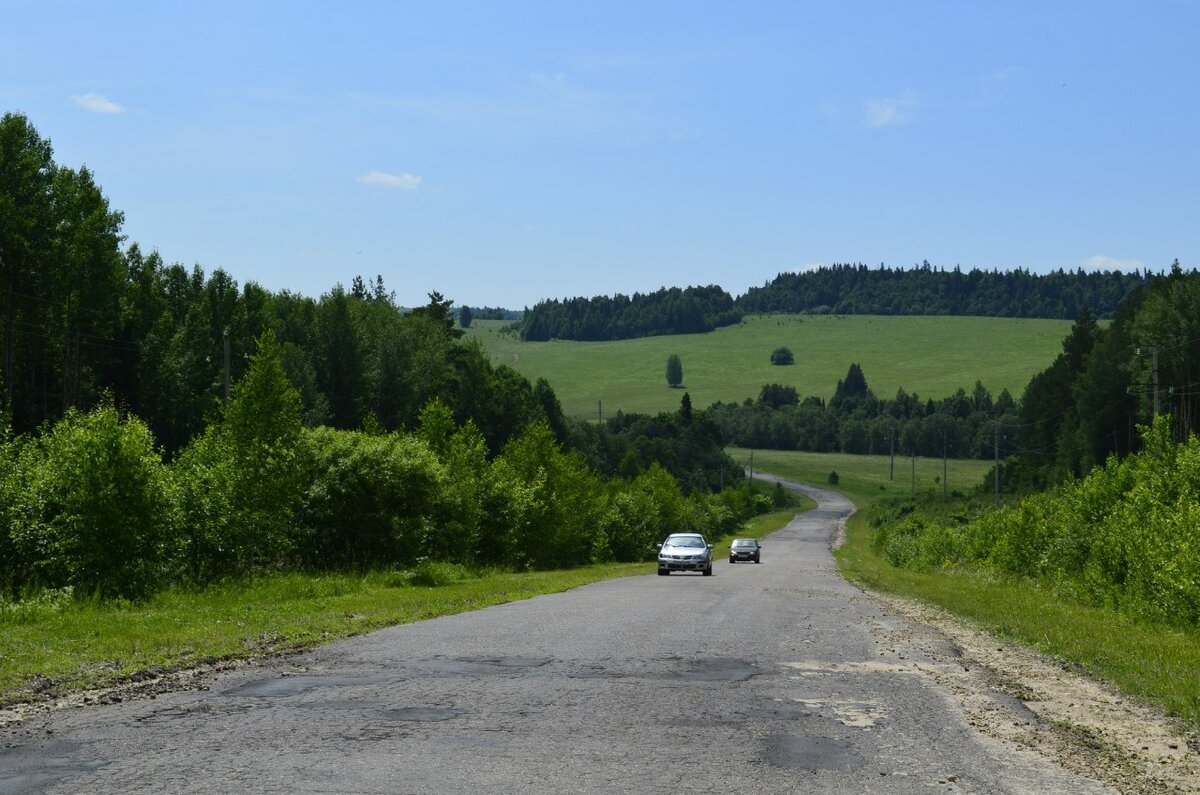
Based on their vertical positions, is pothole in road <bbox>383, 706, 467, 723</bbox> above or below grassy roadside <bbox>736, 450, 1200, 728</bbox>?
above

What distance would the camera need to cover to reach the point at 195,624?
1728 centimetres

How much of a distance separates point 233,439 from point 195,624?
22519 mm

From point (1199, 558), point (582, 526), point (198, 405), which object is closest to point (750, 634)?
point (1199, 558)

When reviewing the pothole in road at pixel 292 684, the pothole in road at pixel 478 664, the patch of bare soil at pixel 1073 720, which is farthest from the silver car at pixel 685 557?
the pothole in road at pixel 292 684

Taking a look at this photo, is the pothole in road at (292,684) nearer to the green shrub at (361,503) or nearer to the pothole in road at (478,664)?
the pothole in road at (478,664)

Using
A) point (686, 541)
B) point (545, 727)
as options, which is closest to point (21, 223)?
point (686, 541)

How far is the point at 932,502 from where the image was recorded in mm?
122938

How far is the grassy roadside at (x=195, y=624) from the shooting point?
12.3 metres

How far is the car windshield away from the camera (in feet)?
148

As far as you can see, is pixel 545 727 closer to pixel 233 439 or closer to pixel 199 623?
pixel 199 623

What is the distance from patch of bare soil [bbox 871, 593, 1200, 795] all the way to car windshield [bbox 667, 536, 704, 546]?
29.2 meters

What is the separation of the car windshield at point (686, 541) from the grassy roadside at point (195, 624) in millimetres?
15749

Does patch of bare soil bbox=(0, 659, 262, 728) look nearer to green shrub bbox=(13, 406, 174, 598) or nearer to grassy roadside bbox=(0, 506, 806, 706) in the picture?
grassy roadside bbox=(0, 506, 806, 706)

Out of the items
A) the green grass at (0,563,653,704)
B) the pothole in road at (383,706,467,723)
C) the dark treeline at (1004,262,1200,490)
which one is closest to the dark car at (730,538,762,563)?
the dark treeline at (1004,262,1200,490)
